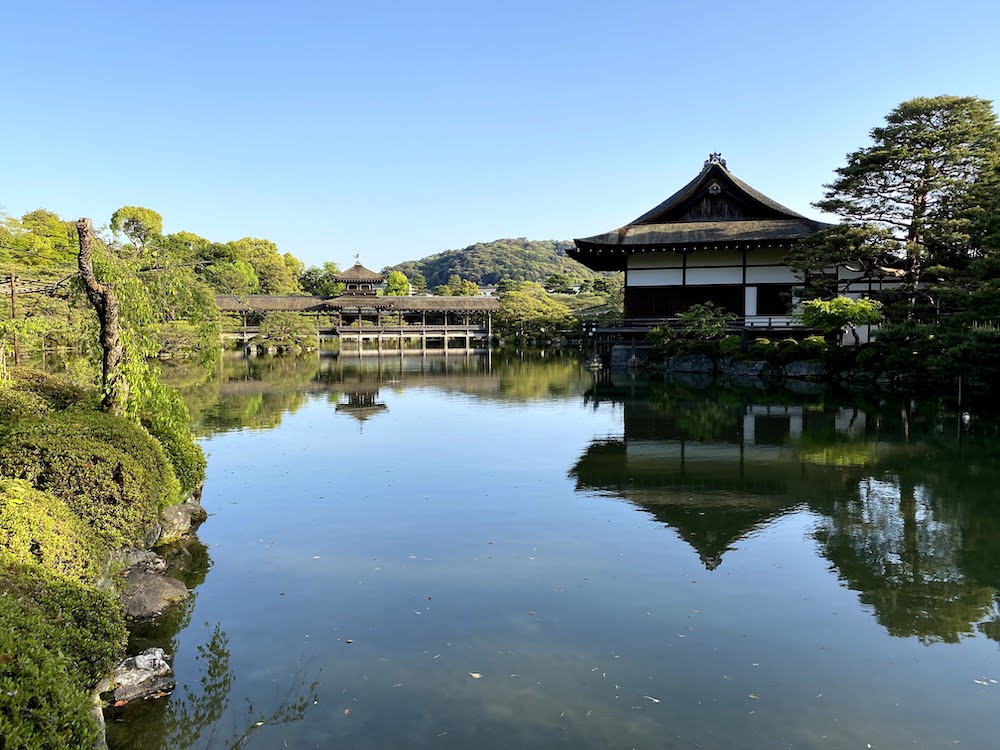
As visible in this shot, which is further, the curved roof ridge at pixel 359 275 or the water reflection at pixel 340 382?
the curved roof ridge at pixel 359 275

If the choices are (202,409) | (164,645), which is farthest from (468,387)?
(164,645)

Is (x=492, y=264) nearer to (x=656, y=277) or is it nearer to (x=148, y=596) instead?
(x=656, y=277)

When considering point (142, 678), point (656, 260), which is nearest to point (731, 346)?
point (656, 260)

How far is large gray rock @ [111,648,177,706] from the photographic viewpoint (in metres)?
4.66

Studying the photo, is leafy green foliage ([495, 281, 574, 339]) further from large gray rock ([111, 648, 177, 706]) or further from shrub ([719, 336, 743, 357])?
large gray rock ([111, 648, 177, 706])

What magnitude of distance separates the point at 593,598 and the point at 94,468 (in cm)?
470

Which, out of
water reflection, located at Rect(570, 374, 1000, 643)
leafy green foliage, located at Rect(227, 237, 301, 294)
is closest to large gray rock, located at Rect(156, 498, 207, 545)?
water reflection, located at Rect(570, 374, 1000, 643)

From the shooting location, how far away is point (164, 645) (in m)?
5.42

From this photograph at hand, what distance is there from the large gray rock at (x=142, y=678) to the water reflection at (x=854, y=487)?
4.87 m

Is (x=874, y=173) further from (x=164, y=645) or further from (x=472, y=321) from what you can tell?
(x=472, y=321)

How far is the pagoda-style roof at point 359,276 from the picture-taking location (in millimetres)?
56219

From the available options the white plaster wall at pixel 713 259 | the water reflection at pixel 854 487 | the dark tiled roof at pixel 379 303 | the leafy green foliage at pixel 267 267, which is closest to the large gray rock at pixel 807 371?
the white plaster wall at pixel 713 259

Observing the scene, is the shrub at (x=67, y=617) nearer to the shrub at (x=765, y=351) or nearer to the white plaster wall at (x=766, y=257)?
the shrub at (x=765, y=351)

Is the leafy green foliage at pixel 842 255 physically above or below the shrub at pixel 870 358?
above
